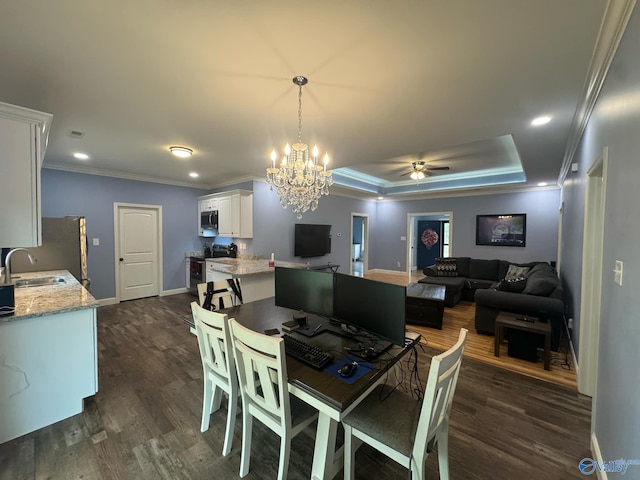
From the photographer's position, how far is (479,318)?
3.72 metres

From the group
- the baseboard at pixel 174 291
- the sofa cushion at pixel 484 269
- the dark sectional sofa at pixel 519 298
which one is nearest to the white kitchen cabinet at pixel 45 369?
the baseboard at pixel 174 291

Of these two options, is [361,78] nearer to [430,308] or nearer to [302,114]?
[302,114]

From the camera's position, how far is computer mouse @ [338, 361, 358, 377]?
4.36ft

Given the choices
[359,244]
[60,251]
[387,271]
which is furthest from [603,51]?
[359,244]

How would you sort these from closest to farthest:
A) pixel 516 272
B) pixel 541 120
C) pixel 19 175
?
pixel 19 175
pixel 541 120
pixel 516 272

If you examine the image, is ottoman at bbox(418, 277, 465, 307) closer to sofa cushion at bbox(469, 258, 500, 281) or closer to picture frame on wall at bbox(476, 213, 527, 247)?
sofa cushion at bbox(469, 258, 500, 281)

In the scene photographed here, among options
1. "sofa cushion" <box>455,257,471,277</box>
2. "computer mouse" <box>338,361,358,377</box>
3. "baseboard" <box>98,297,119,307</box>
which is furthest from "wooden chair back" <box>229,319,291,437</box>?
"sofa cushion" <box>455,257,471,277</box>

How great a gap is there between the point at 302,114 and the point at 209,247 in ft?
15.0

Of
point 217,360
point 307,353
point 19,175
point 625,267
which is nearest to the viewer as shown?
point 625,267

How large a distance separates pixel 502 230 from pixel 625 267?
5.99 meters

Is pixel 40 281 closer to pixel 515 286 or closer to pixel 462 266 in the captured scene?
pixel 515 286

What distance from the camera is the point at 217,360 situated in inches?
67.7

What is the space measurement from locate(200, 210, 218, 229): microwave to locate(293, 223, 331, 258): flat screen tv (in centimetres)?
176

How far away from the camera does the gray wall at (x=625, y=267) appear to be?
3.83 feet
